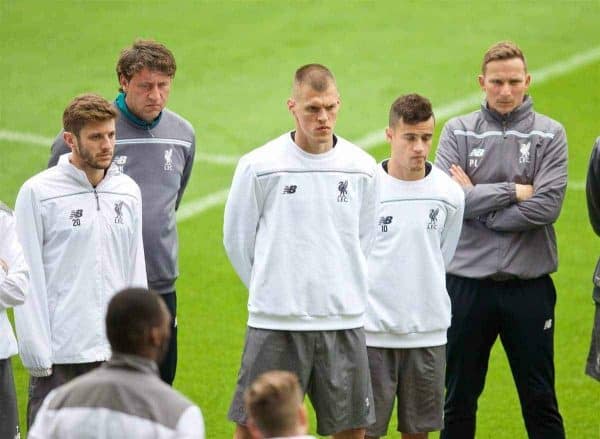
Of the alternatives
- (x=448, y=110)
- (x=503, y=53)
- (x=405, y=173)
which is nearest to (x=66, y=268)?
(x=405, y=173)

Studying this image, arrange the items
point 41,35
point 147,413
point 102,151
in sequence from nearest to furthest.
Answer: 1. point 147,413
2. point 102,151
3. point 41,35

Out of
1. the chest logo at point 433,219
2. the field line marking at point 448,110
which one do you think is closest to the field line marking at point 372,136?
the field line marking at point 448,110

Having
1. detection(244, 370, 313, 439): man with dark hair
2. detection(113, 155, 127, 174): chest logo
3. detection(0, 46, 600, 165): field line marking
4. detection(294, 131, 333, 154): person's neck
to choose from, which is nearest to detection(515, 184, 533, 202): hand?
detection(294, 131, 333, 154): person's neck

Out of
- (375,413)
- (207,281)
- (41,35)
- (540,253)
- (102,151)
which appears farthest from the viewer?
(41,35)

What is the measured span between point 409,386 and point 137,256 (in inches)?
60.2

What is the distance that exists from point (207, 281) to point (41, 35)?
6332 millimetres

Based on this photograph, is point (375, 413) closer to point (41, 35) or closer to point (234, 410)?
point (234, 410)

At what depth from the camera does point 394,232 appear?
7242 mm

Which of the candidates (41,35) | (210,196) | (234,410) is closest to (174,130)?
(234,410)

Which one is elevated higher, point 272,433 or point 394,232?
point 394,232

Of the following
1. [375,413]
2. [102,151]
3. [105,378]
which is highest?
[102,151]

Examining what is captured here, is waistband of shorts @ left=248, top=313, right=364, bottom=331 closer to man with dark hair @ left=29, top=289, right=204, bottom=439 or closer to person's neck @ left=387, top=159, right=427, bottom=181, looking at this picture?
person's neck @ left=387, top=159, right=427, bottom=181

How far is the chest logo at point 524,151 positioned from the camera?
25.5 ft

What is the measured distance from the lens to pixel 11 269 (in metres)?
6.56
